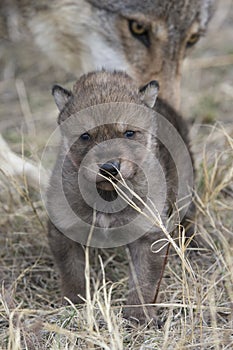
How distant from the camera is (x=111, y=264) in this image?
16.8 ft

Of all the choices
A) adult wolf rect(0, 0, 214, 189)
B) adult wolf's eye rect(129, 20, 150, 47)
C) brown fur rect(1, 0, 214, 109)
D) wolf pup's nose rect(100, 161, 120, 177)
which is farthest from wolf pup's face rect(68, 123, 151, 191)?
adult wolf's eye rect(129, 20, 150, 47)

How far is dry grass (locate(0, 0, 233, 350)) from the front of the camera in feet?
12.7

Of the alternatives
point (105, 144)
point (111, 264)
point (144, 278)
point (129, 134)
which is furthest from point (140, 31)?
point (144, 278)

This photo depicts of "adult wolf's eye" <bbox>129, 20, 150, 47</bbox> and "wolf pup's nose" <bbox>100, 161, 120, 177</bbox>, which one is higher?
"adult wolf's eye" <bbox>129, 20, 150, 47</bbox>

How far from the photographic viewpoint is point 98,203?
13.9 ft

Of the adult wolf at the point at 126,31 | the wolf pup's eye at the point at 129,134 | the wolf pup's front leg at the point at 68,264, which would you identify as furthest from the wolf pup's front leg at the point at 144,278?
the adult wolf at the point at 126,31

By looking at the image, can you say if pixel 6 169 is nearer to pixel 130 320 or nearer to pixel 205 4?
pixel 130 320

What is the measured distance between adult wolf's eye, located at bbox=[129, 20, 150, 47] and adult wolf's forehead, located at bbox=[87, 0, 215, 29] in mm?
97

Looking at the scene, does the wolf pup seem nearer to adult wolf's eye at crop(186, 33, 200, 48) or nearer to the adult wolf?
the adult wolf

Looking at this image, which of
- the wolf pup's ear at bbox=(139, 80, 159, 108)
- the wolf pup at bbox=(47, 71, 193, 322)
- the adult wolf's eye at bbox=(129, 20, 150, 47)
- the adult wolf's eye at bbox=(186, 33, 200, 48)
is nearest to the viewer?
the wolf pup at bbox=(47, 71, 193, 322)

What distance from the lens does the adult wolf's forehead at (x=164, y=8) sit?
570 cm

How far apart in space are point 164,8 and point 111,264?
1.96 meters

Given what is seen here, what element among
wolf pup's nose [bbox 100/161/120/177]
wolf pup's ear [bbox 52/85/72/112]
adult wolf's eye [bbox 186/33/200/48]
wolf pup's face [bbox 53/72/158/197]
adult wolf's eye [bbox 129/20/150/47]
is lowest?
wolf pup's nose [bbox 100/161/120/177]

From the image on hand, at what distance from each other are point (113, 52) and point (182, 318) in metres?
2.65
